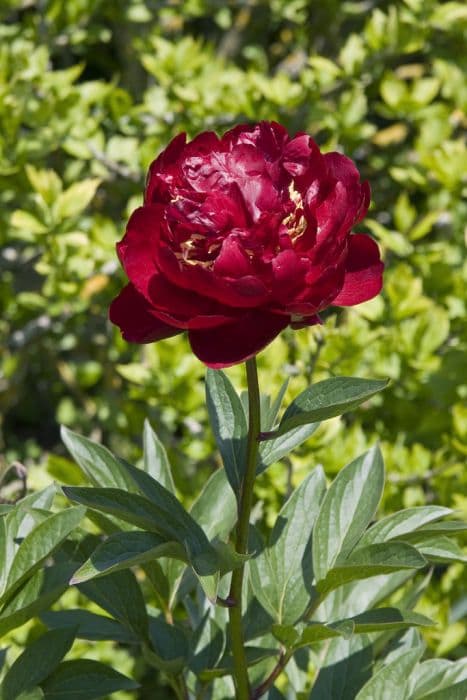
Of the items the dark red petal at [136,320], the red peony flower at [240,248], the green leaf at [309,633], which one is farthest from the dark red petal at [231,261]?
the green leaf at [309,633]

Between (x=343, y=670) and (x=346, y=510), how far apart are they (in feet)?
0.82

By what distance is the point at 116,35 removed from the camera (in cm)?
291

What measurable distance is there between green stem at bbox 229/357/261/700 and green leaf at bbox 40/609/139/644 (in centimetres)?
16

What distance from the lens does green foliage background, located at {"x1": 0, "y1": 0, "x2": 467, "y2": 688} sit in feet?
6.53

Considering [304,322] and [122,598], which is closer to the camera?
[304,322]

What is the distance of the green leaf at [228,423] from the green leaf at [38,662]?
0.28 metres

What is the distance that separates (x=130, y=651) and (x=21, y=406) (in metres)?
1.24

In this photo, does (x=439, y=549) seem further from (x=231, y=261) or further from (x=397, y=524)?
(x=231, y=261)

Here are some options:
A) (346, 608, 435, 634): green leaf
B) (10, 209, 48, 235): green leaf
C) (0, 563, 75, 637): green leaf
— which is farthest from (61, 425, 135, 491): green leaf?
(10, 209, 48, 235): green leaf

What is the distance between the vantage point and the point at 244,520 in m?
1.08

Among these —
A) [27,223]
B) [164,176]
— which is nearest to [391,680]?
[164,176]

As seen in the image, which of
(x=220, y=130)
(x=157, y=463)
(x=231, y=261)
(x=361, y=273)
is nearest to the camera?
(x=231, y=261)

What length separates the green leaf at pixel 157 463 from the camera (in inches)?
52.0

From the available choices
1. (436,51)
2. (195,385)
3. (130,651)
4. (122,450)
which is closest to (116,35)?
(436,51)
